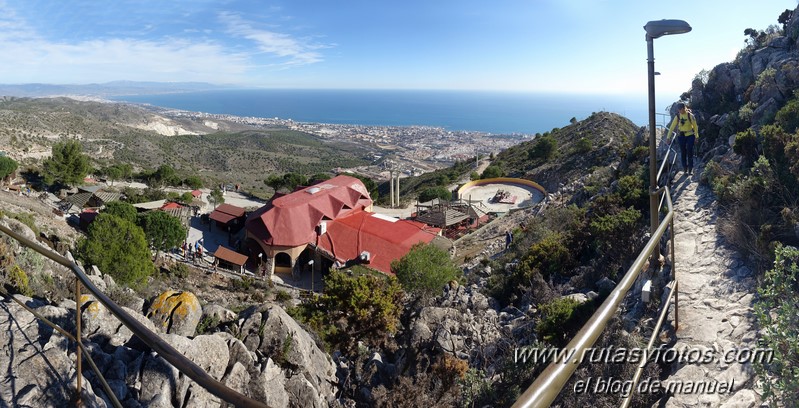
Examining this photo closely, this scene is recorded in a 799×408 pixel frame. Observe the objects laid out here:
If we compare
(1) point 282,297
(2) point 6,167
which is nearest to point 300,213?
(1) point 282,297

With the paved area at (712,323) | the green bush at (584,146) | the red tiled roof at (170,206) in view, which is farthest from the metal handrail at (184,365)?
the green bush at (584,146)

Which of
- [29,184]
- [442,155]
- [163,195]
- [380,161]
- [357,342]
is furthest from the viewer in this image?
[442,155]

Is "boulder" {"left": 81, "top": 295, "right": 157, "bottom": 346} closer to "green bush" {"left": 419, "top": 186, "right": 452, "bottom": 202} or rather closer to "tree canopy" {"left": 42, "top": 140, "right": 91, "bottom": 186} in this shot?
"green bush" {"left": 419, "top": 186, "right": 452, "bottom": 202}

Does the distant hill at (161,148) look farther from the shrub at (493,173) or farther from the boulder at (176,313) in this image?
the boulder at (176,313)

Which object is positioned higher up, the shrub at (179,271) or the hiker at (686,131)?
the hiker at (686,131)

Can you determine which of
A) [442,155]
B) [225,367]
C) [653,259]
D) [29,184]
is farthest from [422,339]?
[442,155]

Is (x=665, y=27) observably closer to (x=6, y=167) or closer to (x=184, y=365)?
(x=184, y=365)

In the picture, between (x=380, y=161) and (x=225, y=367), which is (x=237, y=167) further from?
(x=225, y=367)
